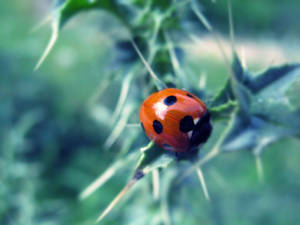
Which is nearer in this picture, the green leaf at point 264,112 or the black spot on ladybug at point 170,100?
the green leaf at point 264,112

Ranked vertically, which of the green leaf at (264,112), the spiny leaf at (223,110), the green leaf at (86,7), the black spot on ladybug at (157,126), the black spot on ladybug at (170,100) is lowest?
the green leaf at (264,112)

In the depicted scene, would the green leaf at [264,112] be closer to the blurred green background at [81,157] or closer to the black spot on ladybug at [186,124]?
the black spot on ladybug at [186,124]

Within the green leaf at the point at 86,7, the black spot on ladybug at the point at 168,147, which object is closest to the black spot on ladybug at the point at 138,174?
the black spot on ladybug at the point at 168,147

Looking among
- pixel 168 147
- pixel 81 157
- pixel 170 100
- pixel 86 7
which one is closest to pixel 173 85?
pixel 170 100

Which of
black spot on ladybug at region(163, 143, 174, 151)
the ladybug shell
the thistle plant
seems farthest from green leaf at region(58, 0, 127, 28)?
black spot on ladybug at region(163, 143, 174, 151)

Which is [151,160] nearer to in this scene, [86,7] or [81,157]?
[86,7]

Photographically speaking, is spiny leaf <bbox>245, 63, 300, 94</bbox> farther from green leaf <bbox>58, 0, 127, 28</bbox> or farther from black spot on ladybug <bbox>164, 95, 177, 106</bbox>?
green leaf <bbox>58, 0, 127, 28</bbox>
